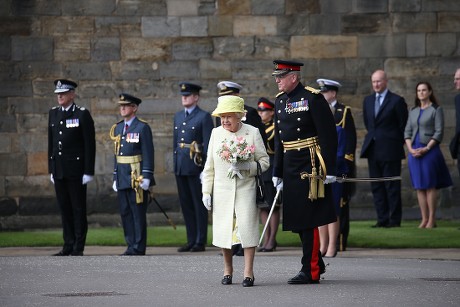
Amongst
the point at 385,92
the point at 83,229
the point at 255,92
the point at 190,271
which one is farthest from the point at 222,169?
the point at 255,92

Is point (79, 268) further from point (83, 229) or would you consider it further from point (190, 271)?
point (83, 229)

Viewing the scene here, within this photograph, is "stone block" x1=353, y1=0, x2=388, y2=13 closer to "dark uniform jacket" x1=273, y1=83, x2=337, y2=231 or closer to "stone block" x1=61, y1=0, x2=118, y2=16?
"stone block" x1=61, y1=0, x2=118, y2=16

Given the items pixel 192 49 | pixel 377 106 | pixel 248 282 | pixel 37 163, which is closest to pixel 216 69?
pixel 192 49

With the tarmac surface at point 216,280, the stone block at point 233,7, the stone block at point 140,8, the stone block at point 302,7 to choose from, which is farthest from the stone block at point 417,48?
the tarmac surface at point 216,280

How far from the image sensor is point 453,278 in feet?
41.2

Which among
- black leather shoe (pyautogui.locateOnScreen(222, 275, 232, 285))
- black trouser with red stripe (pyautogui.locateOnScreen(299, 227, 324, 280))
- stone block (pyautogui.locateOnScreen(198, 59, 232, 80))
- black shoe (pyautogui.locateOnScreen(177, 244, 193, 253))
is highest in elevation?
stone block (pyautogui.locateOnScreen(198, 59, 232, 80))

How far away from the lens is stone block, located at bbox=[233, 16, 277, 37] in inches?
822

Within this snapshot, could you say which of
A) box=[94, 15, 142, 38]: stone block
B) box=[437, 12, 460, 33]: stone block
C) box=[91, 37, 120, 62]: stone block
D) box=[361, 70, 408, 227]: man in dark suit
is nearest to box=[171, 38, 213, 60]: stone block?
box=[94, 15, 142, 38]: stone block

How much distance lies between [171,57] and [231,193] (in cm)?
887

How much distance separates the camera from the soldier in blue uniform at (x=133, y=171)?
16.6m

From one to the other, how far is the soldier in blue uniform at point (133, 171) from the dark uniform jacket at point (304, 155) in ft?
14.3

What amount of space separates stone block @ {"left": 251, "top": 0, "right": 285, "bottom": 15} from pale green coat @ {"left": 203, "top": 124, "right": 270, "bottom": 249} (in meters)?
8.69

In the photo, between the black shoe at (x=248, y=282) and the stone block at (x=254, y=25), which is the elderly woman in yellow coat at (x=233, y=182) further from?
the stone block at (x=254, y=25)

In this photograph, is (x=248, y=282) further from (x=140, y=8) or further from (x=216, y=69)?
(x=140, y=8)
